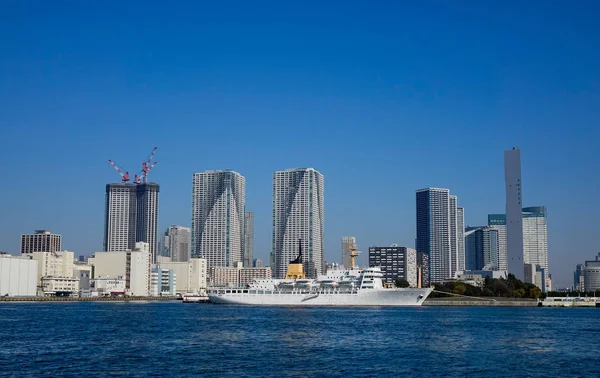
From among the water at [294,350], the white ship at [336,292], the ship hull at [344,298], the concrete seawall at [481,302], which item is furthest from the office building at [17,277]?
the water at [294,350]

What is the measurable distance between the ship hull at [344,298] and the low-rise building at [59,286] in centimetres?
8277

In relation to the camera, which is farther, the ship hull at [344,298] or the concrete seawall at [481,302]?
the concrete seawall at [481,302]

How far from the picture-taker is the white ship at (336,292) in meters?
118

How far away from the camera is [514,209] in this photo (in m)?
194

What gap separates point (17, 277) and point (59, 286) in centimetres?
2352

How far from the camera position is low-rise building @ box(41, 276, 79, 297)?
188250mm

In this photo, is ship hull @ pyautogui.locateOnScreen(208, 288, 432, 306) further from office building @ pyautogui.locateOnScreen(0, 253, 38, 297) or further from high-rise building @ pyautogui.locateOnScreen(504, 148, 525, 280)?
high-rise building @ pyautogui.locateOnScreen(504, 148, 525, 280)

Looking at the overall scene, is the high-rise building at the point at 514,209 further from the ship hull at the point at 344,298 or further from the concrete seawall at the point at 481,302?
the ship hull at the point at 344,298

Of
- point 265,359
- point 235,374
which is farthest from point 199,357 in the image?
point 235,374

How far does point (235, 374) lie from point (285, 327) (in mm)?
29746

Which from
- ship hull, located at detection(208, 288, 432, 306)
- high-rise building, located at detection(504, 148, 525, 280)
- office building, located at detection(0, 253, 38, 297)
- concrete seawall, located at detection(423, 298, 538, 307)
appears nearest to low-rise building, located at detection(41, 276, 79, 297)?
office building, located at detection(0, 253, 38, 297)

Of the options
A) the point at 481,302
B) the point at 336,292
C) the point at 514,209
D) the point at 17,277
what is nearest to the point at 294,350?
the point at 336,292

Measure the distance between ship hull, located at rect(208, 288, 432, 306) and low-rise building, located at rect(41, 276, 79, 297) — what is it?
82.8 meters

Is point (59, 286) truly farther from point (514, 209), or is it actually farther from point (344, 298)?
point (514, 209)
